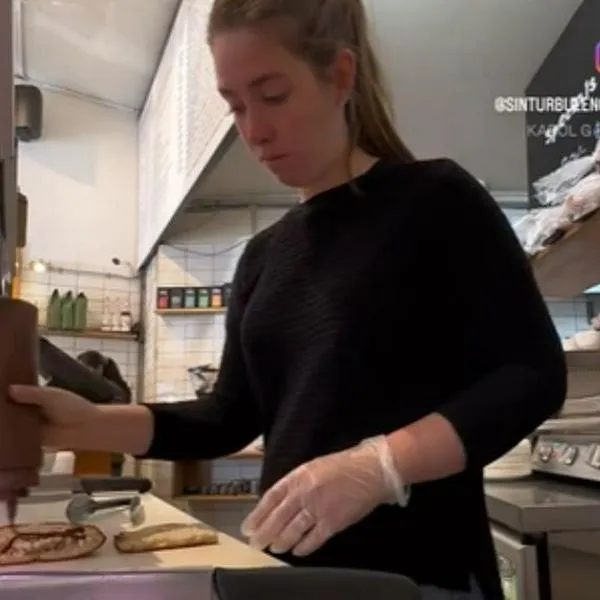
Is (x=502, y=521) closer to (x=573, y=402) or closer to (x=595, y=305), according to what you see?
(x=573, y=402)

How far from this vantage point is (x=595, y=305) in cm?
437

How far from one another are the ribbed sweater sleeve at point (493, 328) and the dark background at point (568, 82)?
1707mm

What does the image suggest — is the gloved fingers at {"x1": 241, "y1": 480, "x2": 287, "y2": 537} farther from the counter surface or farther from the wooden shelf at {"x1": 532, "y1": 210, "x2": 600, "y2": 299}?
the wooden shelf at {"x1": 532, "y1": 210, "x2": 600, "y2": 299}

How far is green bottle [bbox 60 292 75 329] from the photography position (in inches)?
165

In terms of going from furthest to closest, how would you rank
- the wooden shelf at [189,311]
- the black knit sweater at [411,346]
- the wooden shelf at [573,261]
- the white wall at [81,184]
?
the white wall at [81,184] < the wooden shelf at [189,311] < the wooden shelf at [573,261] < the black knit sweater at [411,346]

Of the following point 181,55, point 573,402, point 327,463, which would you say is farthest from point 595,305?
point 327,463

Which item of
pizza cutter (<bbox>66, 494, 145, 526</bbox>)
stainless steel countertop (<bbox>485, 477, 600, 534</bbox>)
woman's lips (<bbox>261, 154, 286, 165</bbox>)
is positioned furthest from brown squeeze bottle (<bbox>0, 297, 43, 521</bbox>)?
stainless steel countertop (<bbox>485, 477, 600, 534</bbox>)

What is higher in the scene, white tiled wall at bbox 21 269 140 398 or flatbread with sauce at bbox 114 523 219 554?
white tiled wall at bbox 21 269 140 398

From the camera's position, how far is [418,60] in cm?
293

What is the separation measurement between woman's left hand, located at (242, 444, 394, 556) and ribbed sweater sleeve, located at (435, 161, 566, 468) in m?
0.09

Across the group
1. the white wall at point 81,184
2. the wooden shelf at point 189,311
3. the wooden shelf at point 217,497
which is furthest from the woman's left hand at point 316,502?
the white wall at point 81,184

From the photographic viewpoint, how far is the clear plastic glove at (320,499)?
1.96 ft

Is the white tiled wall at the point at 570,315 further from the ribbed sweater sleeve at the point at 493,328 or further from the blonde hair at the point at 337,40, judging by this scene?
the ribbed sweater sleeve at the point at 493,328

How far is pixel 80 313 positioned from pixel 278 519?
3781 millimetres
